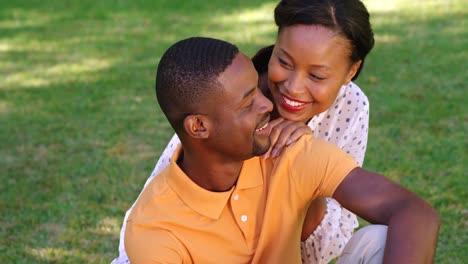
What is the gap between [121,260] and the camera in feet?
11.0

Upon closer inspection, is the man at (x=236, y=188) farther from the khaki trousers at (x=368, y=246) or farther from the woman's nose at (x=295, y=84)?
the woman's nose at (x=295, y=84)

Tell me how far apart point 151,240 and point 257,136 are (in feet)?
1.61

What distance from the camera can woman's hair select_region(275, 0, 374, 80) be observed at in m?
3.10

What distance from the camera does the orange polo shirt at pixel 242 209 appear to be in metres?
2.73

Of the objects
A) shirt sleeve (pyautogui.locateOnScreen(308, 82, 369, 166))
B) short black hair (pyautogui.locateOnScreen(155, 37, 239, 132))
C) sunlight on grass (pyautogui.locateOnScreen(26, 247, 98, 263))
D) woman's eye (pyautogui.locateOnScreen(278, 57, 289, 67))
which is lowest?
sunlight on grass (pyautogui.locateOnScreen(26, 247, 98, 263))

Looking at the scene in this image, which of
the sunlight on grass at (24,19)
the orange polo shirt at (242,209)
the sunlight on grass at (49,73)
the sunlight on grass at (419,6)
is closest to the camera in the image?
the orange polo shirt at (242,209)

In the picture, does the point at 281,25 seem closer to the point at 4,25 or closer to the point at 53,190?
the point at 53,190

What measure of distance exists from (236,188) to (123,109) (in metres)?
3.55

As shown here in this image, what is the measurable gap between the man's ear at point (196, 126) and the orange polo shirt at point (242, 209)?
0.52 feet

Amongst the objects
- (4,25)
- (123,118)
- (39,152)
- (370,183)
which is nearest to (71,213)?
(39,152)

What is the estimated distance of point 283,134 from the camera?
290cm

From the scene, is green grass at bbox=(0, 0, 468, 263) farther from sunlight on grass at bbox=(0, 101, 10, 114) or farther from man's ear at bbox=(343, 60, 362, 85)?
man's ear at bbox=(343, 60, 362, 85)

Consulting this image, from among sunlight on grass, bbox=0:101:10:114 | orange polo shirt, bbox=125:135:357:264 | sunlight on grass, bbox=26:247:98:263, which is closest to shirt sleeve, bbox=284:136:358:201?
orange polo shirt, bbox=125:135:357:264

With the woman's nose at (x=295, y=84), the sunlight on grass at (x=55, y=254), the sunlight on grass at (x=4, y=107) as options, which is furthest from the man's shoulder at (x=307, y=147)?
the sunlight on grass at (x=4, y=107)
